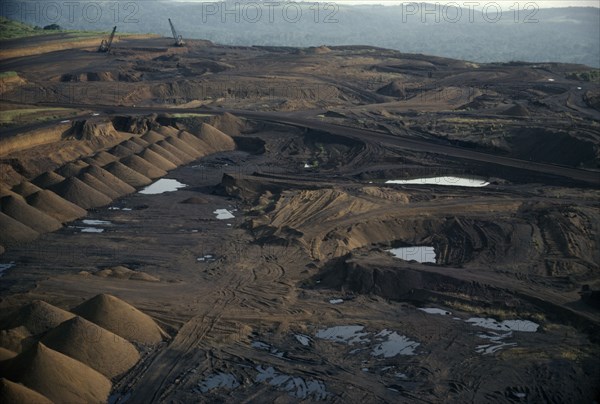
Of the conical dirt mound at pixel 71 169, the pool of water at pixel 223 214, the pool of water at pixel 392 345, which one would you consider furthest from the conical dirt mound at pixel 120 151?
the pool of water at pixel 392 345

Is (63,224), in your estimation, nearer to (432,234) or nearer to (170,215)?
(170,215)

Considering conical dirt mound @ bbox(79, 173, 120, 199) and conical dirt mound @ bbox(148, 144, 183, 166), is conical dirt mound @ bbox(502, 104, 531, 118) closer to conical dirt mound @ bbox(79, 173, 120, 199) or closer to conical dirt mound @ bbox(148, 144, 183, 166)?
conical dirt mound @ bbox(148, 144, 183, 166)

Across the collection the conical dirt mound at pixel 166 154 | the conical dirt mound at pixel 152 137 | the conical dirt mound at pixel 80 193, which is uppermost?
the conical dirt mound at pixel 152 137

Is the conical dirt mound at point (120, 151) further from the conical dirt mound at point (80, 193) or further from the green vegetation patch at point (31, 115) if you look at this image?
the green vegetation patch at point (31, 115)

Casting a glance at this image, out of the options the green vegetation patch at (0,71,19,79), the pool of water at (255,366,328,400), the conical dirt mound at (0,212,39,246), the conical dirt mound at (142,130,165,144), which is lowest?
the pool of water at (255,366,328,400)

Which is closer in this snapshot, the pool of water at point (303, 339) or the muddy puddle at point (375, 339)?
the muddy puddle at point (375, 339)

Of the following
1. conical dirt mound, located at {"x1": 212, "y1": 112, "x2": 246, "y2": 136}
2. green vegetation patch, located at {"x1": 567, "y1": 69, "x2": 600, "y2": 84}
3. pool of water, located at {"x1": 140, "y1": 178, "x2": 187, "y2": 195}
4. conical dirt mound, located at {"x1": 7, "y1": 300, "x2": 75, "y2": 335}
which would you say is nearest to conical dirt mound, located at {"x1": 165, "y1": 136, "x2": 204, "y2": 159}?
pool of water, located at {"x1": 140, "y1": 178, "x2": 187, "y2": 195}
